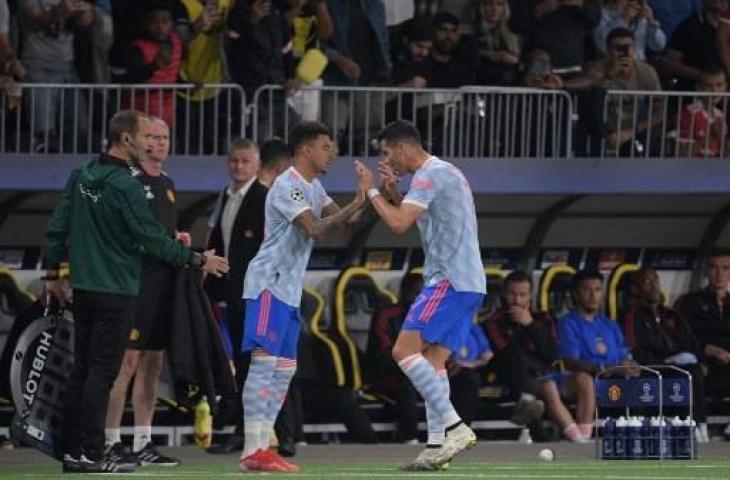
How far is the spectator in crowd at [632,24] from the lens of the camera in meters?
20.7

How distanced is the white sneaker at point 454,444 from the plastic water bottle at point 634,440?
246cm

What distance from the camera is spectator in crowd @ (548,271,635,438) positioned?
1873 cm

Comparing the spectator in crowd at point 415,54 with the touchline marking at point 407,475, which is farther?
the spectator in crowd at point 415,54

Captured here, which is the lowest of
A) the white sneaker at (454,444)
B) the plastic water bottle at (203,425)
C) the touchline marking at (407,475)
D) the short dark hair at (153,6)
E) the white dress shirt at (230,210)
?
the plastic water bottle at (203,425)

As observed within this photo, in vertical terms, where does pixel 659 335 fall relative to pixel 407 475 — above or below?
below

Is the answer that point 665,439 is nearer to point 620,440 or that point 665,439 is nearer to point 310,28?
point 620,440

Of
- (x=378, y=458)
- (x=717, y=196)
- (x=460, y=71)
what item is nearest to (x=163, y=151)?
(x=378, y=458)

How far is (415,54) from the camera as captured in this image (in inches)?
765

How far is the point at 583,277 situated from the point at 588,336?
46 cm

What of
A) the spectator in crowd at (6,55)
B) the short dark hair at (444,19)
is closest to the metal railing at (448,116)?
the short dark hair at (444,19)

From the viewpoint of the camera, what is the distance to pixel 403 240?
19641mm

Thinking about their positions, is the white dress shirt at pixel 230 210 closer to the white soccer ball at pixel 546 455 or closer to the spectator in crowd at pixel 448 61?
the white soccer ball at pixel 546 455

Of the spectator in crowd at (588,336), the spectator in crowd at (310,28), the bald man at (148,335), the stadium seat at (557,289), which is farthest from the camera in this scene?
the stadium seat at (557,289)

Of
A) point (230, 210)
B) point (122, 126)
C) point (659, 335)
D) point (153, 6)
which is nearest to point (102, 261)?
point (122, 126)
